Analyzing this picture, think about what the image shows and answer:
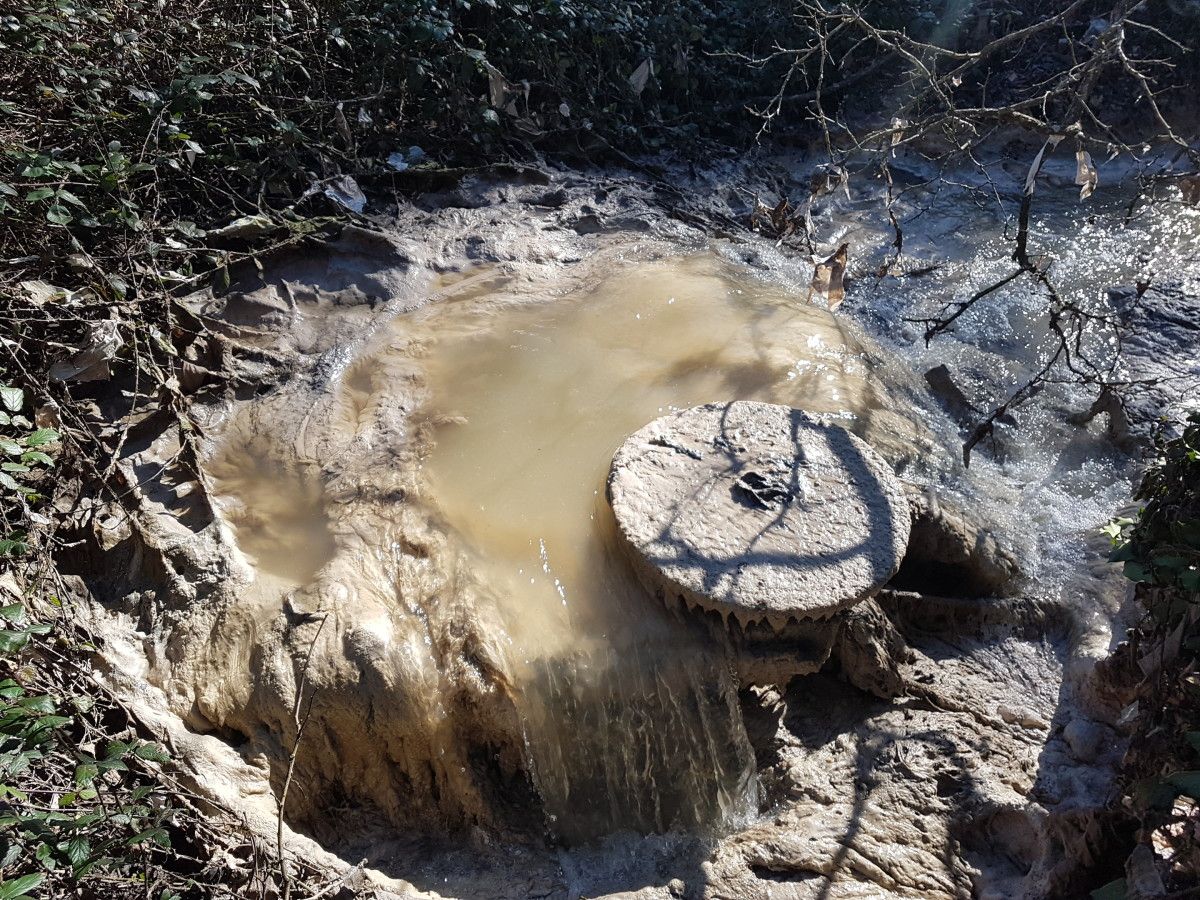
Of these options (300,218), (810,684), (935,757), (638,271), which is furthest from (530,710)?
(300,218)

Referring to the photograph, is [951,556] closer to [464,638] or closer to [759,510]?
[759,510]

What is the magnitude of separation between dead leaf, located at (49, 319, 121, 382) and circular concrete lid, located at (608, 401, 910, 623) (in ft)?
6.85

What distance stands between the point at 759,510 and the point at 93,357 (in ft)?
8.78

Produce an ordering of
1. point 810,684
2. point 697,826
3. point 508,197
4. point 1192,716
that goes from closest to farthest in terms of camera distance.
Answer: point 1192,716, point 697,826, point 810,684, point 508,197

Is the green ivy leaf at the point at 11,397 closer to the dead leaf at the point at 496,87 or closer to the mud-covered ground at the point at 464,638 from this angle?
the mud-covered ground at the point at 464,638

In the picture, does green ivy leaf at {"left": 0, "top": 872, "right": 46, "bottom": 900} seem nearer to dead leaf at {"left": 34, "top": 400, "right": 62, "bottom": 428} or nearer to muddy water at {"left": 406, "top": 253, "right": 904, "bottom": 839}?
muddy water at {"left": 406, "top": 253, "right": 904, "bottom": 839}

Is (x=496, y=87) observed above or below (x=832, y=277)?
above

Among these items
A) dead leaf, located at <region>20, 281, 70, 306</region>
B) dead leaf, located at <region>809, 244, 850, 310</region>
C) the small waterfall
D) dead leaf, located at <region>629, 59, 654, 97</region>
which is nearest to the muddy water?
the small waterfall

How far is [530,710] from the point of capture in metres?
2.84

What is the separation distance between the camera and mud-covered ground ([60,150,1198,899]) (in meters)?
2.73

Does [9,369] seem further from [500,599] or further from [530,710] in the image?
[530,710]

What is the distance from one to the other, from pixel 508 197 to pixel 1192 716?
13.8 feet

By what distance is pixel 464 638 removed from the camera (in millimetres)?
2846

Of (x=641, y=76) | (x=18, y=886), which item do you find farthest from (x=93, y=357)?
(x=641, y=76)
